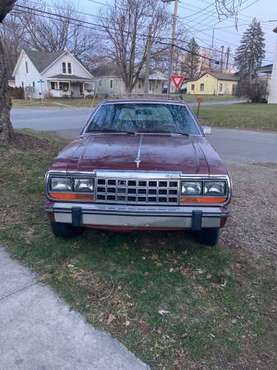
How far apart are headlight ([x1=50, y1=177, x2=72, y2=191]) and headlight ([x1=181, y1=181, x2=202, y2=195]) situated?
40.7 inches

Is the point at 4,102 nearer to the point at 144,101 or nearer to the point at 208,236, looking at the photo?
the point at 144,101

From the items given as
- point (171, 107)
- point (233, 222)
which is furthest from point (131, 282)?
point (171, 107)

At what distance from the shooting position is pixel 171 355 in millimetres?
2502

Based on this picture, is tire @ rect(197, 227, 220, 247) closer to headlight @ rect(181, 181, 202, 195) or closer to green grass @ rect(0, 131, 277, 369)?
green grass @ rect(0, 131, 277, 369)

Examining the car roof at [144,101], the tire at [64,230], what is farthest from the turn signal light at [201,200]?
the car roof at [144,101]

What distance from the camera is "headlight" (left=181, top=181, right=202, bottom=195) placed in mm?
3289

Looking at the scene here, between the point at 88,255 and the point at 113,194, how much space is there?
2.65 ft

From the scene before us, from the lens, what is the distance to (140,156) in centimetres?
349

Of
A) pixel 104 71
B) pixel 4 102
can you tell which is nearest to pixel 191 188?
pixel 4 102

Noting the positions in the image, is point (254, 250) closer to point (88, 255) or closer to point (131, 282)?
point (131, 282)

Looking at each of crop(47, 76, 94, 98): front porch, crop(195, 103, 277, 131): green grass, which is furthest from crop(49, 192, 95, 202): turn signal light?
crop(47, 76, 94, 98): front porch

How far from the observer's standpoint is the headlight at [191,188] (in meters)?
3.29

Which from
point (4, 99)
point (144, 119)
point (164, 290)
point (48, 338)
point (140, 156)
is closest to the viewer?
point (48, 338)

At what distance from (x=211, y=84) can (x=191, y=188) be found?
3107 inches
